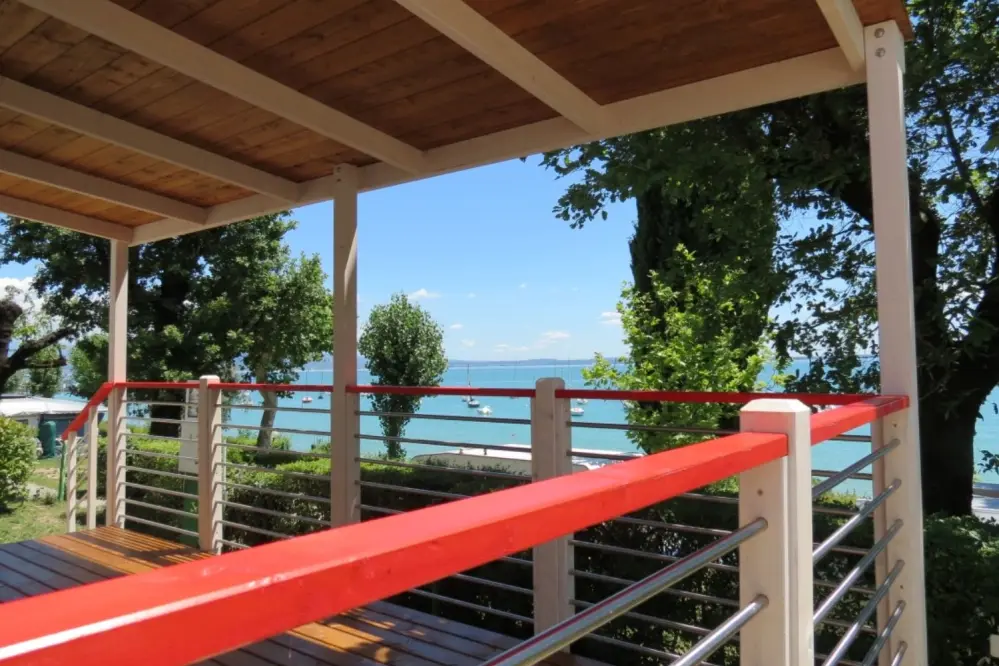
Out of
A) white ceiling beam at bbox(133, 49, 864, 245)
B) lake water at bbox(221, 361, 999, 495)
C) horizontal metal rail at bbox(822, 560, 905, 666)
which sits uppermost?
white ceiling beam at bbox(133, 49, 864, 245)

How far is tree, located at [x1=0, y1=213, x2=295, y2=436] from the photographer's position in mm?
14445

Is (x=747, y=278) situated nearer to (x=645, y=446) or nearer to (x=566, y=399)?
(x=566, y=399)

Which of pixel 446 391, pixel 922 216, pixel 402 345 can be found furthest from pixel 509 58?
pixel 402 345

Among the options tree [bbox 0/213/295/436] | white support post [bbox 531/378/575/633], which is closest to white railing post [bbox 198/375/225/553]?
white support post [bbox 531/378/575/633]

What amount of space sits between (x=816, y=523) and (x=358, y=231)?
294 centimetres

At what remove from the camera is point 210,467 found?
4.54m

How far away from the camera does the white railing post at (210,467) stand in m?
4.52

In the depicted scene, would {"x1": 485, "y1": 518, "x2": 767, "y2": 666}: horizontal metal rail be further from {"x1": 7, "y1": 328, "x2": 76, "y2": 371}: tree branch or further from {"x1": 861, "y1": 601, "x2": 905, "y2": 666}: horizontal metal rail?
{"x1": 7, "y1": 328, "x2": 76, "y2": 371}: tree branch

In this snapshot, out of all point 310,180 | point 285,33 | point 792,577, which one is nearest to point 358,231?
point 310,180

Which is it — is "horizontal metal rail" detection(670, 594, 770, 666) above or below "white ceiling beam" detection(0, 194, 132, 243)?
below

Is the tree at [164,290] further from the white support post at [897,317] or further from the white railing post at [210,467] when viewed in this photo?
the white support post at [897,317]

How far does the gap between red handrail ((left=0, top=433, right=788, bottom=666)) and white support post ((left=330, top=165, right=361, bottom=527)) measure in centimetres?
323

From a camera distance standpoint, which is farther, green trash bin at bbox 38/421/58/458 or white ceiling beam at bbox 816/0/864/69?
green trash bin at bbox 38/421/58/458

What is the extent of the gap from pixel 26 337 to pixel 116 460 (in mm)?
12116
